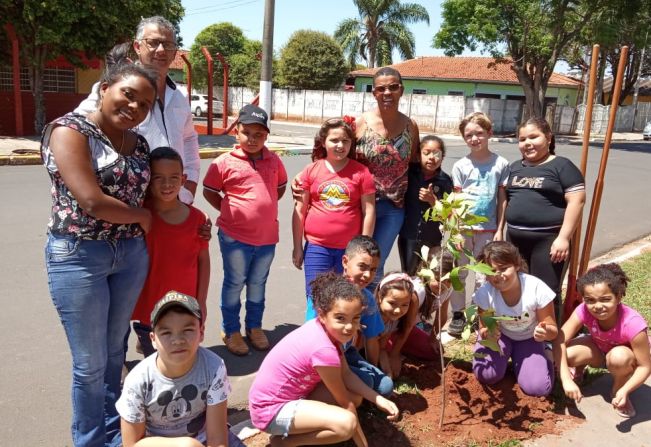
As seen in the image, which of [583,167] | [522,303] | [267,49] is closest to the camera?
[522,303]

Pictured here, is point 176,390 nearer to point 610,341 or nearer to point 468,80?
point 610,341

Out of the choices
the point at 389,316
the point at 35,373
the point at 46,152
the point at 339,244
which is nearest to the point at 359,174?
the point at 339,244

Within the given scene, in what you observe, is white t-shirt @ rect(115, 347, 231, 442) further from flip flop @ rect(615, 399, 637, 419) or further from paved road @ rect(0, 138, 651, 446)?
flip flop @ rect(615, 399, 637, 419)

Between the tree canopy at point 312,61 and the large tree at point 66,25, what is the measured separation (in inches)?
822

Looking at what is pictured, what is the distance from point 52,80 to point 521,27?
18.5 m

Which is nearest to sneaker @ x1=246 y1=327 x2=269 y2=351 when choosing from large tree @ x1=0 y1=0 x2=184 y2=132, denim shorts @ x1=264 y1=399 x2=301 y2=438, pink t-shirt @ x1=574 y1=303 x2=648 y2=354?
denim shorts @ x1=264 y1=399 x2=301 y2=438

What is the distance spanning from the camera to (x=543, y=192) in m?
3.75

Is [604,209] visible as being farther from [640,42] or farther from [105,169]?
[640,42]

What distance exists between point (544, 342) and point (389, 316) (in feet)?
3.39

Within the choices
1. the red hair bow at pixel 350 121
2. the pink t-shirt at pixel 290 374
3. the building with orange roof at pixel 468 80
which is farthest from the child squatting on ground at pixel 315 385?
the building with orange roof at pixel 468 80

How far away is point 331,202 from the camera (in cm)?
361

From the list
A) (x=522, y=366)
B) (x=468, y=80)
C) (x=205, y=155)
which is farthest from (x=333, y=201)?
(x=468, y=80)

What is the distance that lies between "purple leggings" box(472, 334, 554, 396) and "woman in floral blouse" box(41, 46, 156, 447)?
2.08 metres

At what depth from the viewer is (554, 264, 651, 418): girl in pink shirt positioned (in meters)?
3.24
